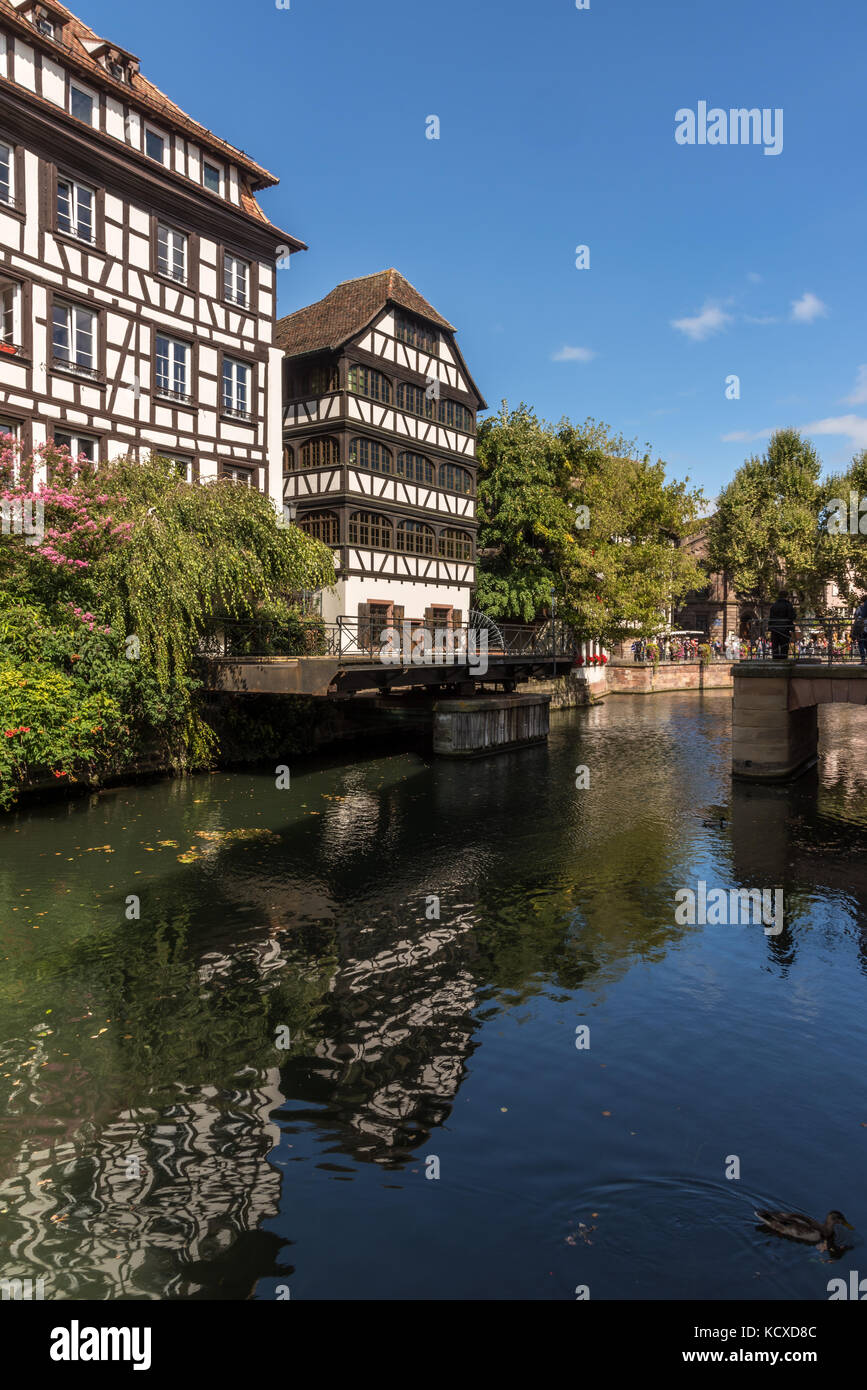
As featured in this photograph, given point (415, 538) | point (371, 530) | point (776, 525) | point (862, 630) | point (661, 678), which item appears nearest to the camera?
point (862, 630)

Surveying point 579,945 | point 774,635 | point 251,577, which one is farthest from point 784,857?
point 251,577

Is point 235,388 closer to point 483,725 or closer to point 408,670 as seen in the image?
point 408,670

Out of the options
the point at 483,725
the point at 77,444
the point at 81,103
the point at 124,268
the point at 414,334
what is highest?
the point at 81,103

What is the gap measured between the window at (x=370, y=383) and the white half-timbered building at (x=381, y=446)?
6 cm

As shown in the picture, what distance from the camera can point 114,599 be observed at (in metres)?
19.4

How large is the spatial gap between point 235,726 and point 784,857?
15518 millimetres

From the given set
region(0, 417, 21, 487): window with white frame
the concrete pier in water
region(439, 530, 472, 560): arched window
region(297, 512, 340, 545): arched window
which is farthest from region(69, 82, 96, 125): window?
region(439, 530, 472, 560): arched window

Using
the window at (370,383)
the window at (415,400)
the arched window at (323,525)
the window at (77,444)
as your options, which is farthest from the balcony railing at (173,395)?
the window at (415,400)

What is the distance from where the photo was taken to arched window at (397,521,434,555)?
36.3 meters

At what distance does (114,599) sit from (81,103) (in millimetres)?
14337

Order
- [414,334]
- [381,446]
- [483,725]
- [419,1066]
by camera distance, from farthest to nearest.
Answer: [414,334] → [381,446] → [483,725] → [419,1066]

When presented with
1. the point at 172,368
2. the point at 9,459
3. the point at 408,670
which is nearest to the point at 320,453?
the point at 172,368

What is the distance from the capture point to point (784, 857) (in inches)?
632
